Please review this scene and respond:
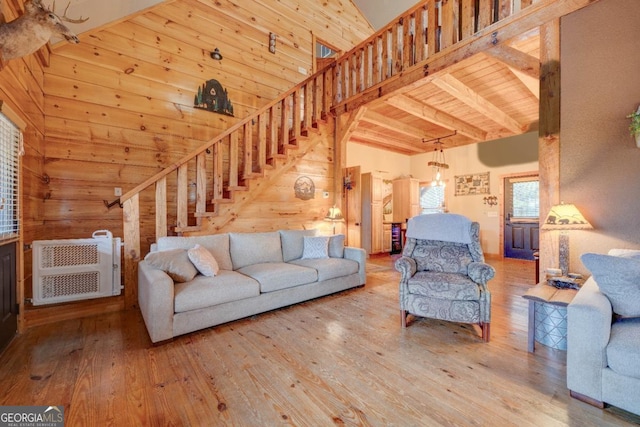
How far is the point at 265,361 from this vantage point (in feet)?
6.69

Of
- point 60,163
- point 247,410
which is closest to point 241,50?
point 60,163

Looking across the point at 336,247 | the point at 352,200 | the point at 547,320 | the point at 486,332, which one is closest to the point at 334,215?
the point at 352,200

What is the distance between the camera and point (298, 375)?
Result: 1.86 m

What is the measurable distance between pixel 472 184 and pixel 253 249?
5.91 m

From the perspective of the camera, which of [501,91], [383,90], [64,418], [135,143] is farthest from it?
[501,91]

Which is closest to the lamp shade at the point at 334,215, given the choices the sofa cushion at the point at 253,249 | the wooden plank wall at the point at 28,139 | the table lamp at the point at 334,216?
the table lamp at the point at 334,216

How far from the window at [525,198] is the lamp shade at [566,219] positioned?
4.42m

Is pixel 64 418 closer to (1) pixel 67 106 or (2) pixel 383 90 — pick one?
(1) pixel 67 106

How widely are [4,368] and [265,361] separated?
182cm

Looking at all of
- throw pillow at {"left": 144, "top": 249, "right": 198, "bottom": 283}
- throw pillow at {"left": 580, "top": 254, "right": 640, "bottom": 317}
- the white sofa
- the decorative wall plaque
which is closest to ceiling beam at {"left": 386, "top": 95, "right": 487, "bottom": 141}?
the decorative wall plaque

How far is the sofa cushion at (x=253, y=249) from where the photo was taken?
3414mm

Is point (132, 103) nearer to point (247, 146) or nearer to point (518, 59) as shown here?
point (247, 146)

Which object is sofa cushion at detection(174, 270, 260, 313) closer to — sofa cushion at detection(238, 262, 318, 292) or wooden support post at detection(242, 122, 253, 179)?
sofa cushion at detection(238, 262, 318, 292)

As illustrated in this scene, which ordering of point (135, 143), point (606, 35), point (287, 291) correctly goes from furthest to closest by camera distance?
point (135, 143) < point (287, 291) < point (606, 35)
